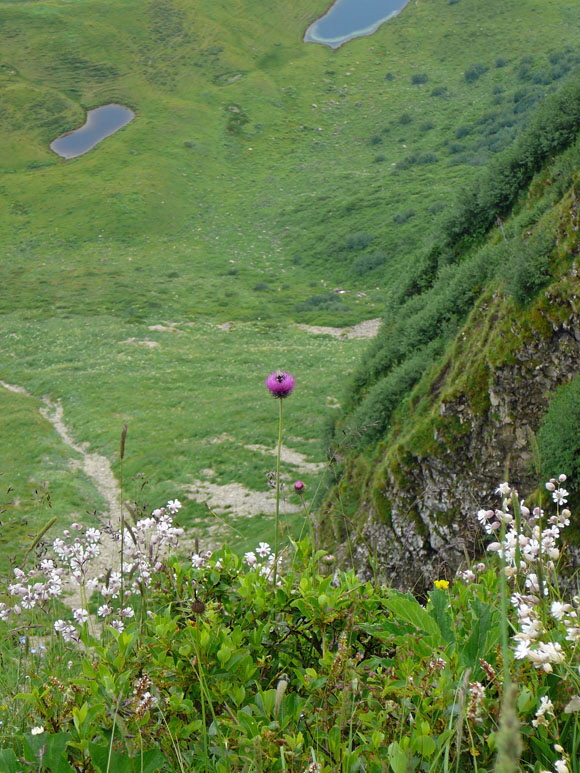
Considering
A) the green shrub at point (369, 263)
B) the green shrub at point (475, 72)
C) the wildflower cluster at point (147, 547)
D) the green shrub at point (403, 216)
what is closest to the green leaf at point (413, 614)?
the wildflower cluster at point (147, 547)

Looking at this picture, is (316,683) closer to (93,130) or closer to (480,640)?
(480,640)

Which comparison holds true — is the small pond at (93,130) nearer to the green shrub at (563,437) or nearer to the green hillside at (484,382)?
the green hillside at (484,382)

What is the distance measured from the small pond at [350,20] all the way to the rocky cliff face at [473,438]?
13736 cm

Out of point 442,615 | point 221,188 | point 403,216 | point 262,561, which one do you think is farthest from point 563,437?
point 221,188

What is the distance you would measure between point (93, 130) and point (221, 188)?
26.9 metres

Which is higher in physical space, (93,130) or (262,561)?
(262,561)

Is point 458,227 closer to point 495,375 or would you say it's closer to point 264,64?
point 495,375

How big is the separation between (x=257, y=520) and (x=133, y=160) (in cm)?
8735

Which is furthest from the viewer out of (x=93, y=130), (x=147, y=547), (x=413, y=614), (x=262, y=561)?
(x=93, y=130)

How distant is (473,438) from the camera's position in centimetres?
1086

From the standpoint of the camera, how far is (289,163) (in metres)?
103

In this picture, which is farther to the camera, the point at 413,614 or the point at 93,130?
the point at 93,130

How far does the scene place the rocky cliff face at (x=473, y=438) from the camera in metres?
10.1

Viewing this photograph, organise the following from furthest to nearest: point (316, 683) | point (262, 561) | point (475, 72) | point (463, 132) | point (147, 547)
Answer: point (475, 72), point (463, 132), point (262, 561), point (147, 547), point (316, 683)
